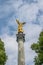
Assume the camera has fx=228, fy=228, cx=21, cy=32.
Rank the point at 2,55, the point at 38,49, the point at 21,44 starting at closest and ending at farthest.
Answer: the point at 38,49 → the point at 2,55 → the point at 21,44

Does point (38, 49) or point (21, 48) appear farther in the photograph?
point (21, 48)

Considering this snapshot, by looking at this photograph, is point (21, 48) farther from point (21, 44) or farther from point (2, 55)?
point (2, 55)

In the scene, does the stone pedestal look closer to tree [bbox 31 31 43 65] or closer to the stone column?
the stone column

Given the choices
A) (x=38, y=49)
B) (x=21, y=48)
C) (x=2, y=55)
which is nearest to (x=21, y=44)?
(x=21, y=48)

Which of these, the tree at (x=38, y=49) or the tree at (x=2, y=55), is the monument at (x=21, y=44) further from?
the tree at (x=38, y=49)

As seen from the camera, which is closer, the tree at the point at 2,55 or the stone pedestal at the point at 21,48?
the tree at the point at 2,55

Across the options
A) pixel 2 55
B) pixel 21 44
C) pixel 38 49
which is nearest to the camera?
pixel 38 49

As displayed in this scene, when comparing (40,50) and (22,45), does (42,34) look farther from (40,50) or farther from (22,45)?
(22,45)

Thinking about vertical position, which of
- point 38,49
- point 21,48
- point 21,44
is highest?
point 21,44

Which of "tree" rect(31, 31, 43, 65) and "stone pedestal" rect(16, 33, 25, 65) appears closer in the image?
"tree" rect(31, 31, 43, 65)

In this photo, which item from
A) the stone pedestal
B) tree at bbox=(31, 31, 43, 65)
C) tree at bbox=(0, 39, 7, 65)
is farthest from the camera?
the stone pedestal

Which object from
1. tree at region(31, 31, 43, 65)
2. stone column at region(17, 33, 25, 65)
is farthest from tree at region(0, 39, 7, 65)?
tree at region(31, 31, 43, 65)

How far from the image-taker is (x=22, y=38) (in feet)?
135

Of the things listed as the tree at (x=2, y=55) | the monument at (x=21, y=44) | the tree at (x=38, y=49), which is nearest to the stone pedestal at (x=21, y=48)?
the monument at (x=21, y=44)
